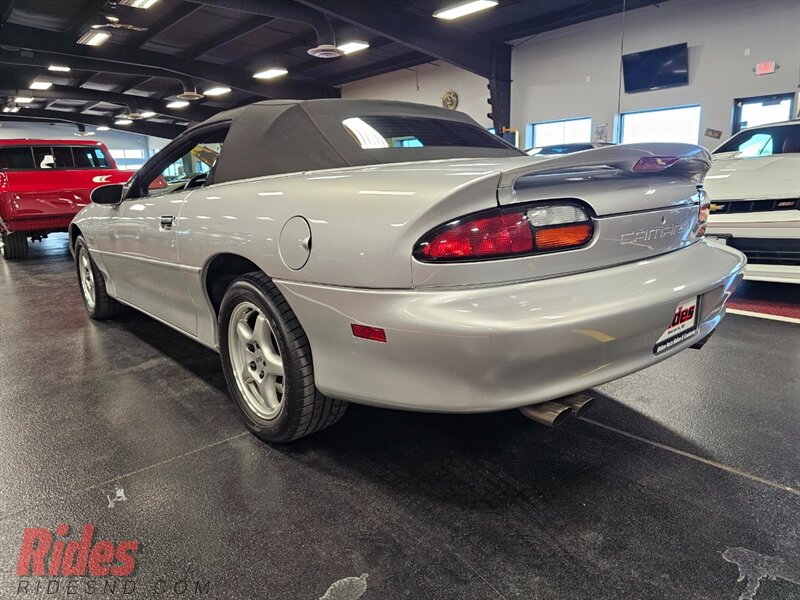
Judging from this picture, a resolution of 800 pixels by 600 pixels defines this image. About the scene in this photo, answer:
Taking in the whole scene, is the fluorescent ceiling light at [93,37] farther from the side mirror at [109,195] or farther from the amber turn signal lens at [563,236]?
the amber turn signal lens at [563,236]

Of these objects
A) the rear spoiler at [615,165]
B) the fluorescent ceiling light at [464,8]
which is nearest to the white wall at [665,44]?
the fluorescent ceiling light at [464,8]

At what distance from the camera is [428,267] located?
1350mm

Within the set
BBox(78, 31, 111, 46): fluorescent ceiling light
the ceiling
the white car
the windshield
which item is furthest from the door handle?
BBox(78, 31, 111, 46): fluorescent ceiling light

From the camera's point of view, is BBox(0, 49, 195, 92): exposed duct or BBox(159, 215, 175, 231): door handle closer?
BBox(159, 215, 175, 231): door handle

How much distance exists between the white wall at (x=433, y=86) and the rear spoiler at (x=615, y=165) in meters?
12.2

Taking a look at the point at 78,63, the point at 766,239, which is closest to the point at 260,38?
the point at 78,63

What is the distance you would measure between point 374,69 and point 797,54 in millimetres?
10705

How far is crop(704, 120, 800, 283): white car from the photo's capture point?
143 inches

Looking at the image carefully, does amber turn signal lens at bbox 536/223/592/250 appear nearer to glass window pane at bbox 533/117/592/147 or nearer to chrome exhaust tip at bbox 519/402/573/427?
chrome exhaust tip at bbox 519/402/573/427

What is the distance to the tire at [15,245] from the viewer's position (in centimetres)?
742

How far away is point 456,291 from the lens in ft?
4.42

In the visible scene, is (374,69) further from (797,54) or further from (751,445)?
(751,445)

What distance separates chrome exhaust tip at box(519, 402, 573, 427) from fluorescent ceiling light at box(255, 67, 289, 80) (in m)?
15.4

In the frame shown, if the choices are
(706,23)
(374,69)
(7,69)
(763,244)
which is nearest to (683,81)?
(706,23)
